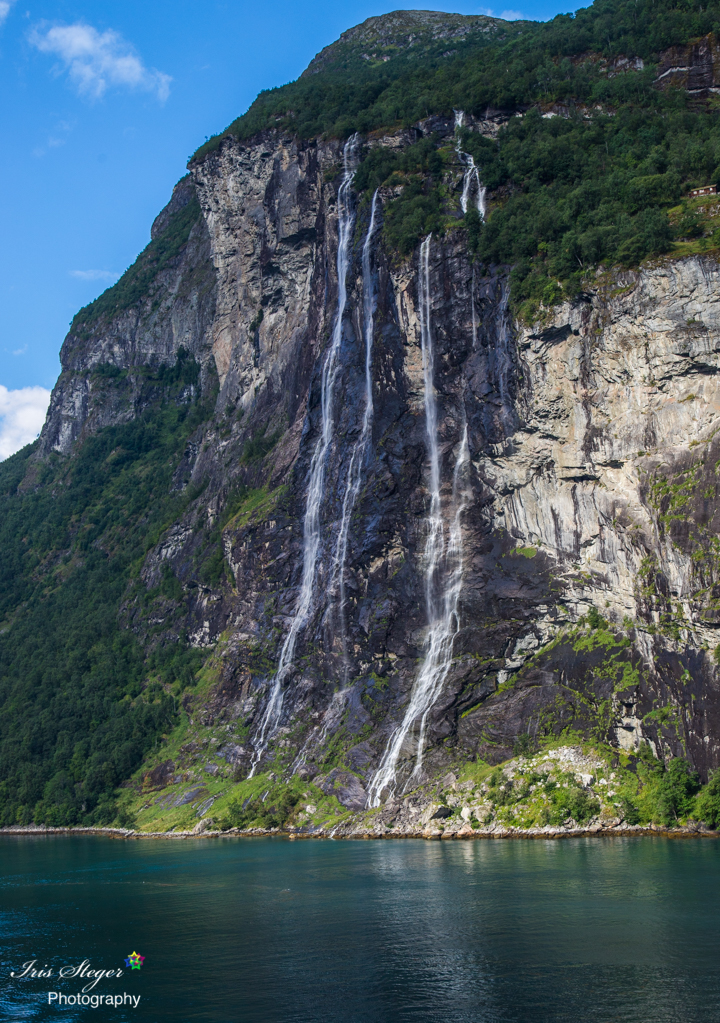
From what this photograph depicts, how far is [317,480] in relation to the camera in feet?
278

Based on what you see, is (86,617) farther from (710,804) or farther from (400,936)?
(400,936)

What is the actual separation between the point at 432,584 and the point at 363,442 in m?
17.6

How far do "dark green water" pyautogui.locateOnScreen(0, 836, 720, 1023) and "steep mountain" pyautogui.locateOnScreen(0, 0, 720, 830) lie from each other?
1345 centimetres

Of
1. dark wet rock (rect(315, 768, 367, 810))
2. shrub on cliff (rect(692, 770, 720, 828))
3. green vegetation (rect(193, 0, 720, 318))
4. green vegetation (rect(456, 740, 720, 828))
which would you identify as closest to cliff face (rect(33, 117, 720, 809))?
dark wet rock (rect(315, 768, 367, 810))

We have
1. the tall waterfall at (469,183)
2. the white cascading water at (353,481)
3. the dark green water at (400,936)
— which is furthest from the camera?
the tall waterfall at (469,183)

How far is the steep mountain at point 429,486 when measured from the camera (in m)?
55.6

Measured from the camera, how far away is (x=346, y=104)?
10500 centimetres

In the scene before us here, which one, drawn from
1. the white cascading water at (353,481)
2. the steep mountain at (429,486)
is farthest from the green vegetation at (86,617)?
the white cascading water at (353,481)

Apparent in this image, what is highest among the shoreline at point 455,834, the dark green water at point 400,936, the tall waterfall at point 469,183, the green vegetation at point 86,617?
the tall waterfall at point 469,183

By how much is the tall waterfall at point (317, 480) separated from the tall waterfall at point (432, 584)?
41.3 ft

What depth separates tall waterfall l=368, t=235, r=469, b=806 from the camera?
61.8 meters

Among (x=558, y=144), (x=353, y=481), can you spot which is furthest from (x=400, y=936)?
(x=558, y=144)

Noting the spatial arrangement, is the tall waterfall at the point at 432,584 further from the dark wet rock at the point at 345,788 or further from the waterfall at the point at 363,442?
the waterfall at the point at 363,442

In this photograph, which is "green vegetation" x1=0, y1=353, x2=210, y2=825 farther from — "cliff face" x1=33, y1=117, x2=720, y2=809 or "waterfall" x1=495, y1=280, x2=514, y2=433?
"waterfall" x1=495, y1=280, x2=514, y2=433
